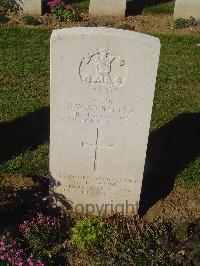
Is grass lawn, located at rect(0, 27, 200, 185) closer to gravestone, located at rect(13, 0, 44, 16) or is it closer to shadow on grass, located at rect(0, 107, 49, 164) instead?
shadow on grass, located at rect(0, 107, 49, 164)

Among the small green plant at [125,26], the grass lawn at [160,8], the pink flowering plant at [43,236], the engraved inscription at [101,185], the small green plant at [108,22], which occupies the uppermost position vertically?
the grass lawn at [160,8]

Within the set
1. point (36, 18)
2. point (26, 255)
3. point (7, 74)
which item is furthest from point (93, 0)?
point (26, 255)

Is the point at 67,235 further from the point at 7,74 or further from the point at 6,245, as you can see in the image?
the point at 7,74

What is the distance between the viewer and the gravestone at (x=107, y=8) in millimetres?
13219

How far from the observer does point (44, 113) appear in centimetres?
905

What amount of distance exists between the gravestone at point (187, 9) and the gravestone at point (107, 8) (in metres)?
1.41

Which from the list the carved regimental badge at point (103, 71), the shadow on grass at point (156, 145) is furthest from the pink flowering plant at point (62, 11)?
the carved regimental badge at point (103, 71)

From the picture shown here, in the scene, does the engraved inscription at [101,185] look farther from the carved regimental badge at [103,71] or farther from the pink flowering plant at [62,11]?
the pink flowering plant at [62,11]

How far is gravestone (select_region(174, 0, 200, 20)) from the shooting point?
43.0 ft

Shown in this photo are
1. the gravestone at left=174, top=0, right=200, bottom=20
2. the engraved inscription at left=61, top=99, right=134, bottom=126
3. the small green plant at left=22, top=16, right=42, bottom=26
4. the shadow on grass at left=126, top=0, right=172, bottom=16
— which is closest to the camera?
the engraved inscription at left=61, top=99, right=134, bottom=126

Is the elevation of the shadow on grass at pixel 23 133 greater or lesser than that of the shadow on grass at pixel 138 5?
lesser

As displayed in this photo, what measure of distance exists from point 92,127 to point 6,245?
1.73 m

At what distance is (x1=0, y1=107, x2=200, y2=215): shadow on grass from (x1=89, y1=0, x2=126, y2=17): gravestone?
506 centimetres

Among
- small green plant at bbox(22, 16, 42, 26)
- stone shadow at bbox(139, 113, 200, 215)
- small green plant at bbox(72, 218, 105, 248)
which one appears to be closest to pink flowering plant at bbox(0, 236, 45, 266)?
small green plant at bbox(72, 218, 105, 248)
